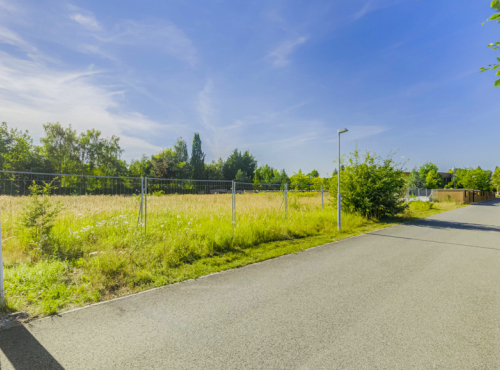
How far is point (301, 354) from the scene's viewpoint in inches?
113

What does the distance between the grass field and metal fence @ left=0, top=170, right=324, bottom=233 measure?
Result: 18cm

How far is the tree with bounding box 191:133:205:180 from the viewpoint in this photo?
59438mm

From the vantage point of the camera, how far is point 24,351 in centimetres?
295

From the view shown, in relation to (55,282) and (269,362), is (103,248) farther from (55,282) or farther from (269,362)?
(269,362)

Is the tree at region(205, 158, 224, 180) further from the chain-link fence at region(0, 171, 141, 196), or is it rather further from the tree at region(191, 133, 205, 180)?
the chain-link fence at region(0, 171, 141, 196)

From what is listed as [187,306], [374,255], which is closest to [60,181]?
[187,306]

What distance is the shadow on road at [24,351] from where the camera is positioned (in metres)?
2.71

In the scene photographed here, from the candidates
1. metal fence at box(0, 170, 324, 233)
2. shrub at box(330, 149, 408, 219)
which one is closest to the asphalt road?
metal fence at box(0, 170, 324, 233)

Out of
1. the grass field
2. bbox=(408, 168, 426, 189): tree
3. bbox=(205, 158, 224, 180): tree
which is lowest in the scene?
the grass field

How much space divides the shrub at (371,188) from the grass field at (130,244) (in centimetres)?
414

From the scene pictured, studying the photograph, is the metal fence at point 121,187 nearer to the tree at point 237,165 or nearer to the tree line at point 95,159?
the tree line at point 95,159

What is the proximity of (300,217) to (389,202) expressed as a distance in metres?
6.75

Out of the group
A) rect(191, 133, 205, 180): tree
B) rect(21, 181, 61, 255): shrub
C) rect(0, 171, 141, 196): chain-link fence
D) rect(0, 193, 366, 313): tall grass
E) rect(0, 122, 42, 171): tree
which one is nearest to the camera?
rect(0, 193, 366, 313): tall grass

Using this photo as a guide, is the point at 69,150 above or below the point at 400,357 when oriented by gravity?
above
